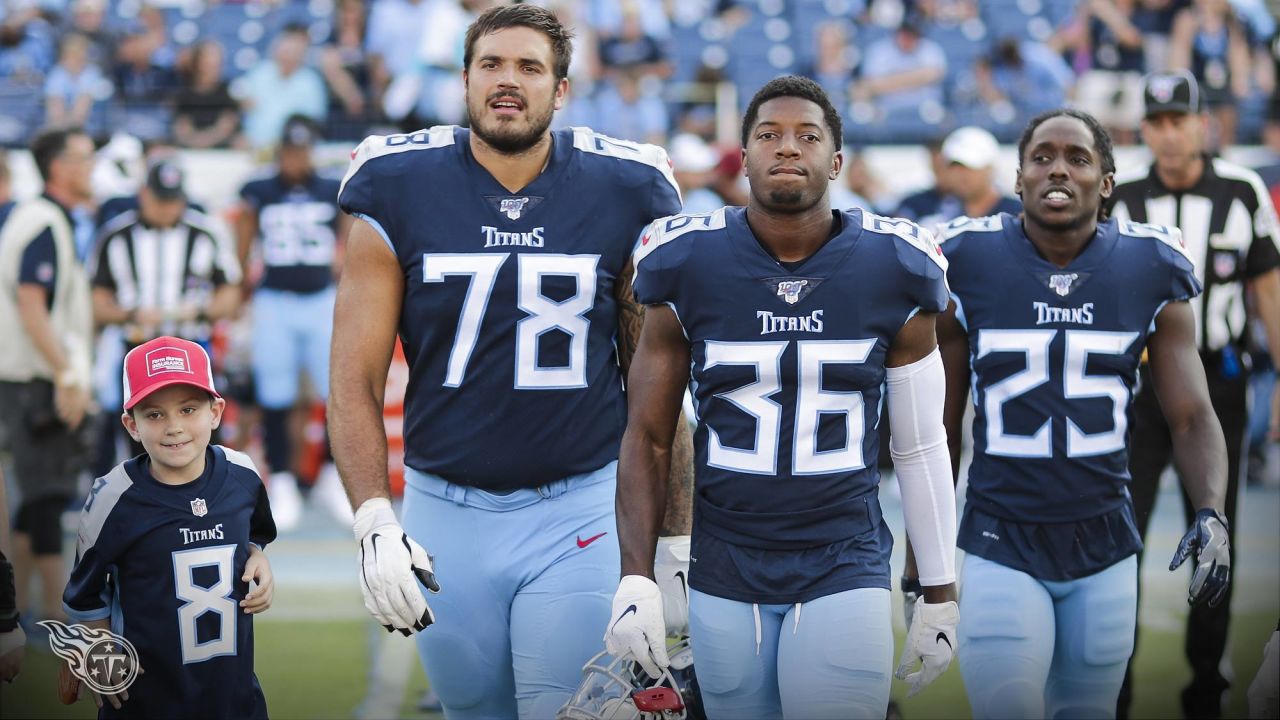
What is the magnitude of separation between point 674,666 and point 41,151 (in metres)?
4.91

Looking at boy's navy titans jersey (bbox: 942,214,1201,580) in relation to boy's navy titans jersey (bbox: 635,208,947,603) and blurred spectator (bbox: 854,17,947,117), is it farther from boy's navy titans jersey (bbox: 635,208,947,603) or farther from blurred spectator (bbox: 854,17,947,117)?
blurred spectator (bbox: 854,17,947,117)

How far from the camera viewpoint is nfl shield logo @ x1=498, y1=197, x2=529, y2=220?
335 centimetres

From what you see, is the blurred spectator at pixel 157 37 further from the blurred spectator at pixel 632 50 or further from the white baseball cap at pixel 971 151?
the white baseball cap at pixel 971 151

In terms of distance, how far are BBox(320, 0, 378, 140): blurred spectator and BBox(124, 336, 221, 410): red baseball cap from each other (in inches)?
319

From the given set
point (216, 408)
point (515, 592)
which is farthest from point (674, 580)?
point (216, 408)

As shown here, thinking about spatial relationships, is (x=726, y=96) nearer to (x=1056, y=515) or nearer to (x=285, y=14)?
(x=285, y=14)

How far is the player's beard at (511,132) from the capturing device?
3330 millimetres

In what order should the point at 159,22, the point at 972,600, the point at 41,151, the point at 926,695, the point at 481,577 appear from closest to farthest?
1. the point at 481,577
2. the point at 972,600
3. the point at 926,695
4. the point at 41,151
5. the point at 159,22

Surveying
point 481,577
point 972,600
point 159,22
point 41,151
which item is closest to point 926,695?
point 972,600

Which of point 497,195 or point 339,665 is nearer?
point 497,195

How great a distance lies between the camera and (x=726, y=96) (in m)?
11.8

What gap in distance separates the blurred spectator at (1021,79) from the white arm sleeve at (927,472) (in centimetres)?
921

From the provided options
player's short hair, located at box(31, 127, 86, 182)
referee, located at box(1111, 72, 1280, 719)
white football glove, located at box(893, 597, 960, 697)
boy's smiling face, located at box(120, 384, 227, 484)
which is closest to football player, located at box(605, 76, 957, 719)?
white football glove, located at box(893, 597, 960, 697)

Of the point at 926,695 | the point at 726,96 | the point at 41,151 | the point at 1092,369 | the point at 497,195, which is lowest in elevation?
the point at 926,695
